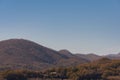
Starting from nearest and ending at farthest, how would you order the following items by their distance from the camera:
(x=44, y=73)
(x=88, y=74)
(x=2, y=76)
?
1. (x=2, y=76)
2. (x=88, y=74)
3. (x=44, y=73)

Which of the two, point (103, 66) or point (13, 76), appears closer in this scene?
point (13, 76)

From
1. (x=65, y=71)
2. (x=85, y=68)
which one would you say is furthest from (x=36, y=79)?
(x=85, y=68)

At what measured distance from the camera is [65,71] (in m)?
110

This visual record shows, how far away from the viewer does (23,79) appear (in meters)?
101

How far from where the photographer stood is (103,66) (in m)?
116

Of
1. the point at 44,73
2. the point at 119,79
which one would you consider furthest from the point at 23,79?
Result: the point at 119,79

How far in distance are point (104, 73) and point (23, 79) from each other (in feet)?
88.5

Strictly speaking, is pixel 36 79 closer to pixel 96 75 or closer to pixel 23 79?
pixel 23 79

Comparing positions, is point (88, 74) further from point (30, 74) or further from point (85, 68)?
point (30, 74)

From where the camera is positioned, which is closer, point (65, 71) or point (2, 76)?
point (2, 76)

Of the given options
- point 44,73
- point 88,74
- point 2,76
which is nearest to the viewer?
point 2,76

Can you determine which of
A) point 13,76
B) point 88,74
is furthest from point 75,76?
point 13,76

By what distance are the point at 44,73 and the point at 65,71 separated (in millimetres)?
7812

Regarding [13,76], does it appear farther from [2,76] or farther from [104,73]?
[104,73]
